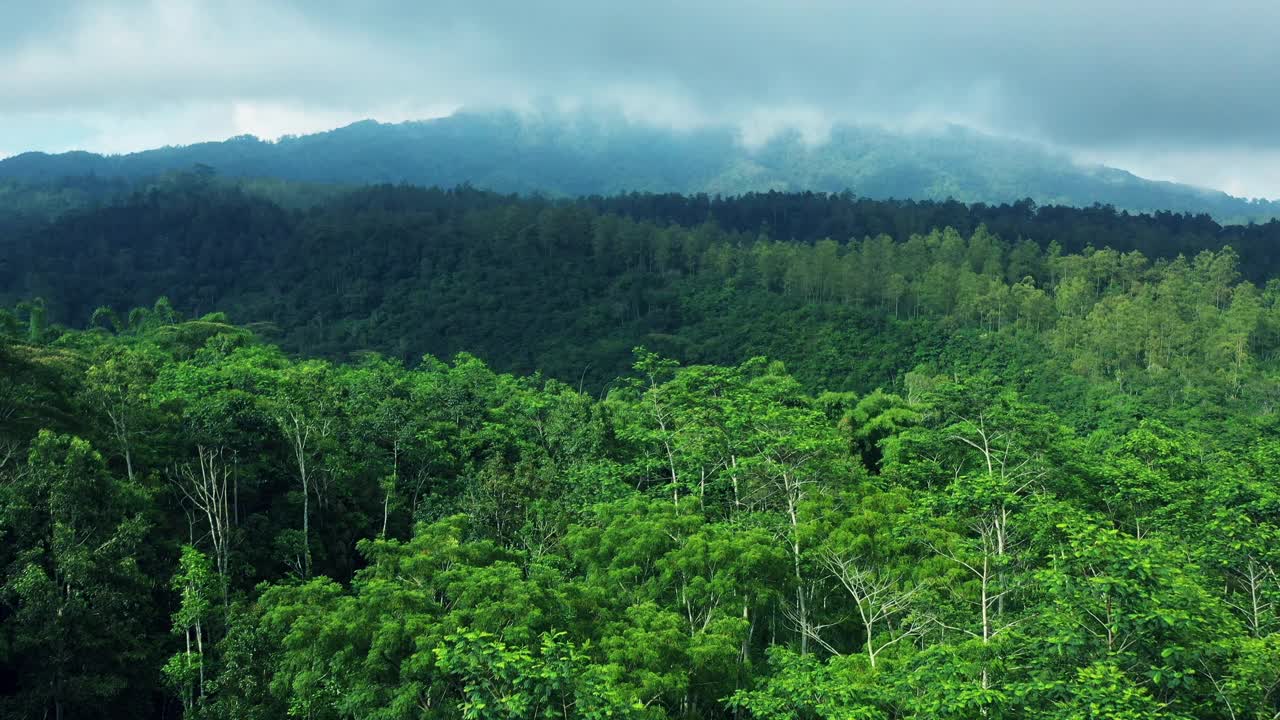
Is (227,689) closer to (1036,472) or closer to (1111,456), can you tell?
(1036,472)

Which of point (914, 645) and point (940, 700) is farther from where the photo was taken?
point (914, 645)

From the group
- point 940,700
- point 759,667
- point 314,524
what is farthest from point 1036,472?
point 314,524

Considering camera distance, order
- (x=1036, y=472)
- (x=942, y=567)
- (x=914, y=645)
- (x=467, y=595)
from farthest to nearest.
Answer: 1. (x=1036, y=472)
2. (x=942, y=567)
3. (x=914, y=645)
4. (x=467, y=595)

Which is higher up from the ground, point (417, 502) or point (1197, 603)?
point (1197, 603)

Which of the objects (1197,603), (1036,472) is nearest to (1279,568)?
(1036,472)

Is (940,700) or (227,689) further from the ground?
(940,700)

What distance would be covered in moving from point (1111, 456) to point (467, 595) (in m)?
22.0

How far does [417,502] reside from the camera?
28484mm

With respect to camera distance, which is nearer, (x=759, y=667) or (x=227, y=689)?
(x=227, y=689)

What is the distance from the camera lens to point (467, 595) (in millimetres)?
16703

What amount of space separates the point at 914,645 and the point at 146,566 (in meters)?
17.5

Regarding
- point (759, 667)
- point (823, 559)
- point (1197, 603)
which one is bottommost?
point (759, 667)

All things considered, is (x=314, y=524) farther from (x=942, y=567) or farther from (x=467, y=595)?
(x=942, y=567)

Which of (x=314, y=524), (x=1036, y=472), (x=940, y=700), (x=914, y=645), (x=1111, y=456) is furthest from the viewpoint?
(x=1111, y=456)
